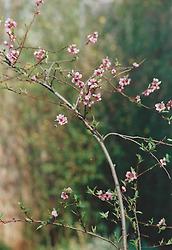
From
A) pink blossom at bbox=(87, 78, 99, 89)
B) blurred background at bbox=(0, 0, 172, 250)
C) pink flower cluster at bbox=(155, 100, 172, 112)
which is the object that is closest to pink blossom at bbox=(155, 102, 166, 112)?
pink flower cluster at bbox=(155, 100, 172, 112)

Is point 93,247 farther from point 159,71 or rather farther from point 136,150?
point 159,71

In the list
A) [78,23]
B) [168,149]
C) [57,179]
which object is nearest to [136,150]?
[168,149]

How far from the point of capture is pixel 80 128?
6.11 meters

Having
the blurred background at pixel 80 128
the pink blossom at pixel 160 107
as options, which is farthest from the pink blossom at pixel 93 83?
the blurred background at pixel 80 128

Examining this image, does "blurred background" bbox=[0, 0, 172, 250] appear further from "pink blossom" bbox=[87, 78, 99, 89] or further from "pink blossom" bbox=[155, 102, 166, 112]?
"pink blossom" bbox=[87, 78, 99, 89]

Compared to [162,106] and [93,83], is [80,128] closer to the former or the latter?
[162,106]

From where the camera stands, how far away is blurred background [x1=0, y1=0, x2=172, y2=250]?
18.8ft

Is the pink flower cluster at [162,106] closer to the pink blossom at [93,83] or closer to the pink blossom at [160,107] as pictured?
the pink blossom at [160,107]

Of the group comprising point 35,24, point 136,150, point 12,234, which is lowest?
point 12,234

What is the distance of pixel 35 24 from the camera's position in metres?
6.24

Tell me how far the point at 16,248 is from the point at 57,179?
850 mm

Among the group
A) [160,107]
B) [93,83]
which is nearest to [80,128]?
[160,107]

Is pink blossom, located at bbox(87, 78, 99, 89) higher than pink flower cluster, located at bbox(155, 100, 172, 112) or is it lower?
higher

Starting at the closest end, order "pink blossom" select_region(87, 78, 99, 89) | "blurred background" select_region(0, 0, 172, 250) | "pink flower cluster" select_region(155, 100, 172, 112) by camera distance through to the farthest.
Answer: "pink blossom" select_region(87, 78, 99, 89), "pink flower cluster" select_region(155, 100, 172, 112), "blurred background" select_region(0, 0, 172, 250)
